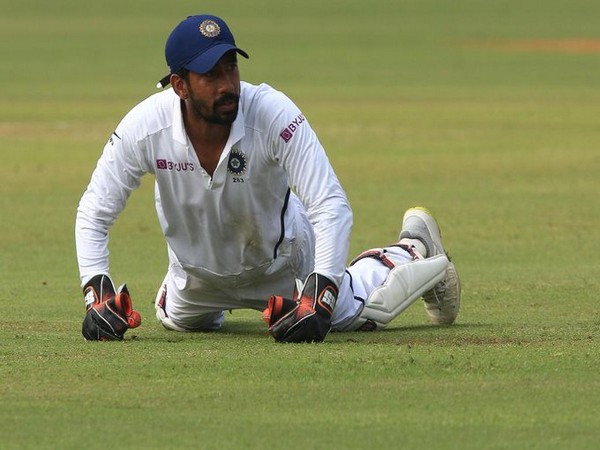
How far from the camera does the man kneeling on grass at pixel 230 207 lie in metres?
7.09

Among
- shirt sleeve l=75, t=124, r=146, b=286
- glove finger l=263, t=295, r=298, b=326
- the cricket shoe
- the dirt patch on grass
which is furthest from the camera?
the dirt patch on grass

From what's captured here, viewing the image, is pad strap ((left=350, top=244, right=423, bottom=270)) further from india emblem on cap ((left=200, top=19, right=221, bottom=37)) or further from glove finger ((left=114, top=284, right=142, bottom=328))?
india emblem on cap ((left=200, top=19, right=221, bottom=37))

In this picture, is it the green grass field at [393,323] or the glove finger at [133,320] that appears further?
the glove finger at [133,320]

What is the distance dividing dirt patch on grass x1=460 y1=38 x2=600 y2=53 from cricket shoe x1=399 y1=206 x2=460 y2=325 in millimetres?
41714

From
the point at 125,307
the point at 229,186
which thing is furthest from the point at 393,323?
the point at 125,307

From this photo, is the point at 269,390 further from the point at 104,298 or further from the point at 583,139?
the point at 583,139

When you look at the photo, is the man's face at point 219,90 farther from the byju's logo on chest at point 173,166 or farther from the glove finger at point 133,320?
the glove finger at point 133,320

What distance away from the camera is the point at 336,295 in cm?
714

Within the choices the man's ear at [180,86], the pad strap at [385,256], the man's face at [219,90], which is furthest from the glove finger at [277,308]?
the pad strap at [385,256]

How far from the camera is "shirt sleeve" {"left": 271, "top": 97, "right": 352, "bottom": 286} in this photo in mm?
7137

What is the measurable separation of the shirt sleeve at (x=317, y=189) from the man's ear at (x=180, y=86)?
44 cm

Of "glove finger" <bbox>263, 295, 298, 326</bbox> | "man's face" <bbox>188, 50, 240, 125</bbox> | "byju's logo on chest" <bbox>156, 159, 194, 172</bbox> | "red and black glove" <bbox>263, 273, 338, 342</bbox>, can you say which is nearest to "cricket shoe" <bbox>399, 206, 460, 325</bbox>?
"red and black glove" <bbox>263, 273, 338, 342</bbox>

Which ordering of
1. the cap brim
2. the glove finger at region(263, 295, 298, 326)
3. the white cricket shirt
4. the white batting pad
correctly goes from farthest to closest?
the white batting pad → the white cricket shirt → the glove finger at region(263, 295, 298, 326) → the cap brim

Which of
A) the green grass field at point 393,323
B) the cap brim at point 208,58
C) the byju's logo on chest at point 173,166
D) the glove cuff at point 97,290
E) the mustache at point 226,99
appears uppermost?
the cap brim at point 208,58
